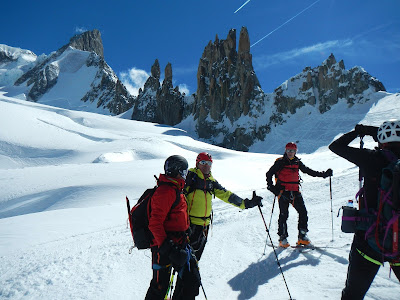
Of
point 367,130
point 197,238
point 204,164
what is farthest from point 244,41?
point 367,130

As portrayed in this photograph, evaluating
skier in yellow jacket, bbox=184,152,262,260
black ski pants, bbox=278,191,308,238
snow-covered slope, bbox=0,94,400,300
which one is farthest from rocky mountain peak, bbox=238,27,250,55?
skier in yellow jacket, bbox=184,152,262,260

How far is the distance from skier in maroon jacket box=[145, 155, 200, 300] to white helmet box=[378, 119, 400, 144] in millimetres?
2145

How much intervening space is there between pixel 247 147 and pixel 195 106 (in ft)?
83.4

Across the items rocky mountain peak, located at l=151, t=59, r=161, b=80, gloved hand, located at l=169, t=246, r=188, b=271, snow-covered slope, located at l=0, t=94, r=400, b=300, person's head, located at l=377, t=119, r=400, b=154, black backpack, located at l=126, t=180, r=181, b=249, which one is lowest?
snow-covered slope, located at l=0, t=94, r=400, b=300

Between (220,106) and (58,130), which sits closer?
(58,130)

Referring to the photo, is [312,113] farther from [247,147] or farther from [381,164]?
[381,164]

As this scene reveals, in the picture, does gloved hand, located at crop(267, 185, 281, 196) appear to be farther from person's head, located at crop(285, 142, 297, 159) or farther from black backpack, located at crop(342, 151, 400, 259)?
black backpack, located at crop(342, 151, 400, 259)

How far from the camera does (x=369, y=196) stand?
8.56 ft

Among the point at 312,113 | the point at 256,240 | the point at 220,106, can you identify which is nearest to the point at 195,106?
the point at 220,106

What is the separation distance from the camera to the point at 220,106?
8069cm

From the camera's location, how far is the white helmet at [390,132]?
2.56 metres

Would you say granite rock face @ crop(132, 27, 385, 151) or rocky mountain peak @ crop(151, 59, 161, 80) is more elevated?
rocky mountain peak @ crop(151, 59, 161, 80)

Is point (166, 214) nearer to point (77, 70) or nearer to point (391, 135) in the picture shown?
point (391, 135)

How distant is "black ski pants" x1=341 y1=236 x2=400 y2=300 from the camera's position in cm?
260
